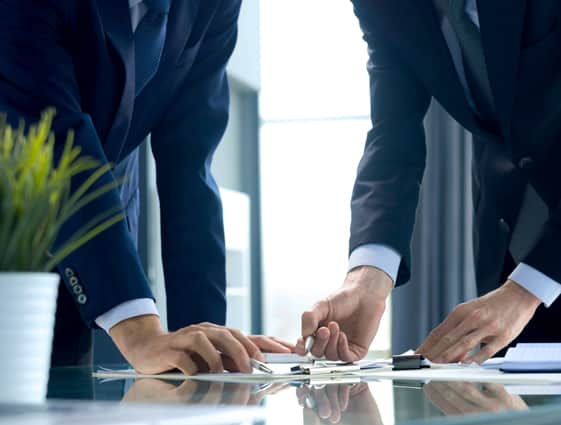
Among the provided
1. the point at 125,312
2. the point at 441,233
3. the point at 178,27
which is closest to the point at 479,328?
the point at 125,312

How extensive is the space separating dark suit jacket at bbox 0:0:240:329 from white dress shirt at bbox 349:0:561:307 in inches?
11.1

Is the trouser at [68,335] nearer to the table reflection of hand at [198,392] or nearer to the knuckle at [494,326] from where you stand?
the table reflection of hand at [198,392]

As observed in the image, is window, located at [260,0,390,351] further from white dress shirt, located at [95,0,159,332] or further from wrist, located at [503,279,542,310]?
white dress shirt, located at [95,0,159,332]

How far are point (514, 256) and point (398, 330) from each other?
12.4 ft

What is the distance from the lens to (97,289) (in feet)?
4.65

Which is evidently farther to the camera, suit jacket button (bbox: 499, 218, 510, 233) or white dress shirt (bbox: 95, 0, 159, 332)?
suit jacket button (bbox: 499, 218, 510, 233)

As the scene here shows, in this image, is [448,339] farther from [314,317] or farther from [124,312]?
[124,312]

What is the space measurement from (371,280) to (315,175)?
4366mm

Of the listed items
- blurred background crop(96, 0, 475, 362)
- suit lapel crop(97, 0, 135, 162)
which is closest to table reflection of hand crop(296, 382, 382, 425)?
suit lapel crop(97, 0, 135, 162)

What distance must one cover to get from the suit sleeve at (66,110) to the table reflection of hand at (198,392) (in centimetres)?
18

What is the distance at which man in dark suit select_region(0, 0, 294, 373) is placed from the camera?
1427mm

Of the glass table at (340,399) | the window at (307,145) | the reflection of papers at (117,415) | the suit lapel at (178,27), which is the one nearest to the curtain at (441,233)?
the window at (307,145)

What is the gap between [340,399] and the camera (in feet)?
3.33

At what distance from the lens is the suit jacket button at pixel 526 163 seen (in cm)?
196
